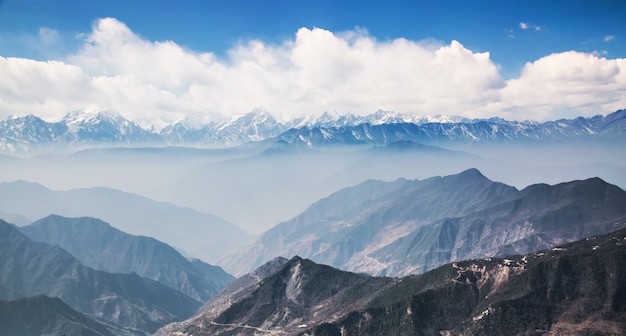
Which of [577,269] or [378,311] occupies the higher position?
[577,269]

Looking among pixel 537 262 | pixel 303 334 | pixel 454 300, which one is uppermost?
pixel 537 262

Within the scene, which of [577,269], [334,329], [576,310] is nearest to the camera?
[576,310]

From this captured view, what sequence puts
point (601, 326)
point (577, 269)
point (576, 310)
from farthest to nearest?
1. point (577, 269)
2. point (576, 310)
3. point (601, 326)

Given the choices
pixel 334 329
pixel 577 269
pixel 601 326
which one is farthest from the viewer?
pixel 334 329

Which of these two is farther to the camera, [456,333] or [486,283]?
[486,283]

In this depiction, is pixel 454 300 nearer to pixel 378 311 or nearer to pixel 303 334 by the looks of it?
pixel 378 311

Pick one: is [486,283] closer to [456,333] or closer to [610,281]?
[456,333]

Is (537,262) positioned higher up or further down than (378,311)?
higher up

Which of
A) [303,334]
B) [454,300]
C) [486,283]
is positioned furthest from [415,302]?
[303,334]

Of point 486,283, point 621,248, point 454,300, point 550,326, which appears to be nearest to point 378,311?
point 454,300
